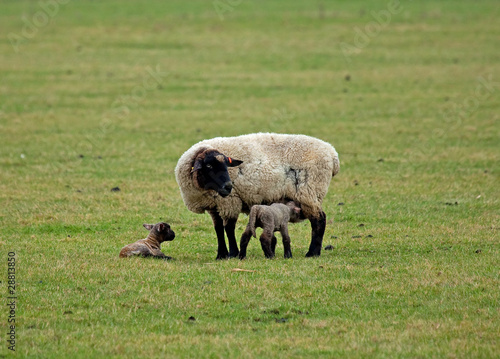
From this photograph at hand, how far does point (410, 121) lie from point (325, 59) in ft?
43.9

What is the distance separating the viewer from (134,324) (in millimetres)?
8305

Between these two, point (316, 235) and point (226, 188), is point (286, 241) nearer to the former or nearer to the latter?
point (316, 235)

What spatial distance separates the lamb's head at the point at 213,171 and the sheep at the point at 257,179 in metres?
0.02

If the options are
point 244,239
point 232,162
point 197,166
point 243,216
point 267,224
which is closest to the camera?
point 267,224

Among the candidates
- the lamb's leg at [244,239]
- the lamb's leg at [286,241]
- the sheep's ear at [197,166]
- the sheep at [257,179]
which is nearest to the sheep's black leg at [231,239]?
the sheep at [257,179]

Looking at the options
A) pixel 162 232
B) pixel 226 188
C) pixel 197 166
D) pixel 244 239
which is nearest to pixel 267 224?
pixel 244 239

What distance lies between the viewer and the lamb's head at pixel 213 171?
1129 cm

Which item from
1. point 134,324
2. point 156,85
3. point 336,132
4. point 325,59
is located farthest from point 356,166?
point 325,59

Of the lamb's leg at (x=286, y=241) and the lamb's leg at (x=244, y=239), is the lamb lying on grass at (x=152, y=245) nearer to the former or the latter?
the lamb's leg at (x=244, y=239)

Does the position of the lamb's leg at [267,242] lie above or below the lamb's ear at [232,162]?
below

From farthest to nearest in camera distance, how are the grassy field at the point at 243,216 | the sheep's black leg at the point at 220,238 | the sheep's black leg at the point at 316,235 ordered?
the sheep's black leg at the point at 316,235
the sheep's black leg at the point at 220,238
the grassy field at the point at 243,216

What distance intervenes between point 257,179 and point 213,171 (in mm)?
867

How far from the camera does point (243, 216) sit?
15.4 meters

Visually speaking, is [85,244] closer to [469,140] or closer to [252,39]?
[469,140]
